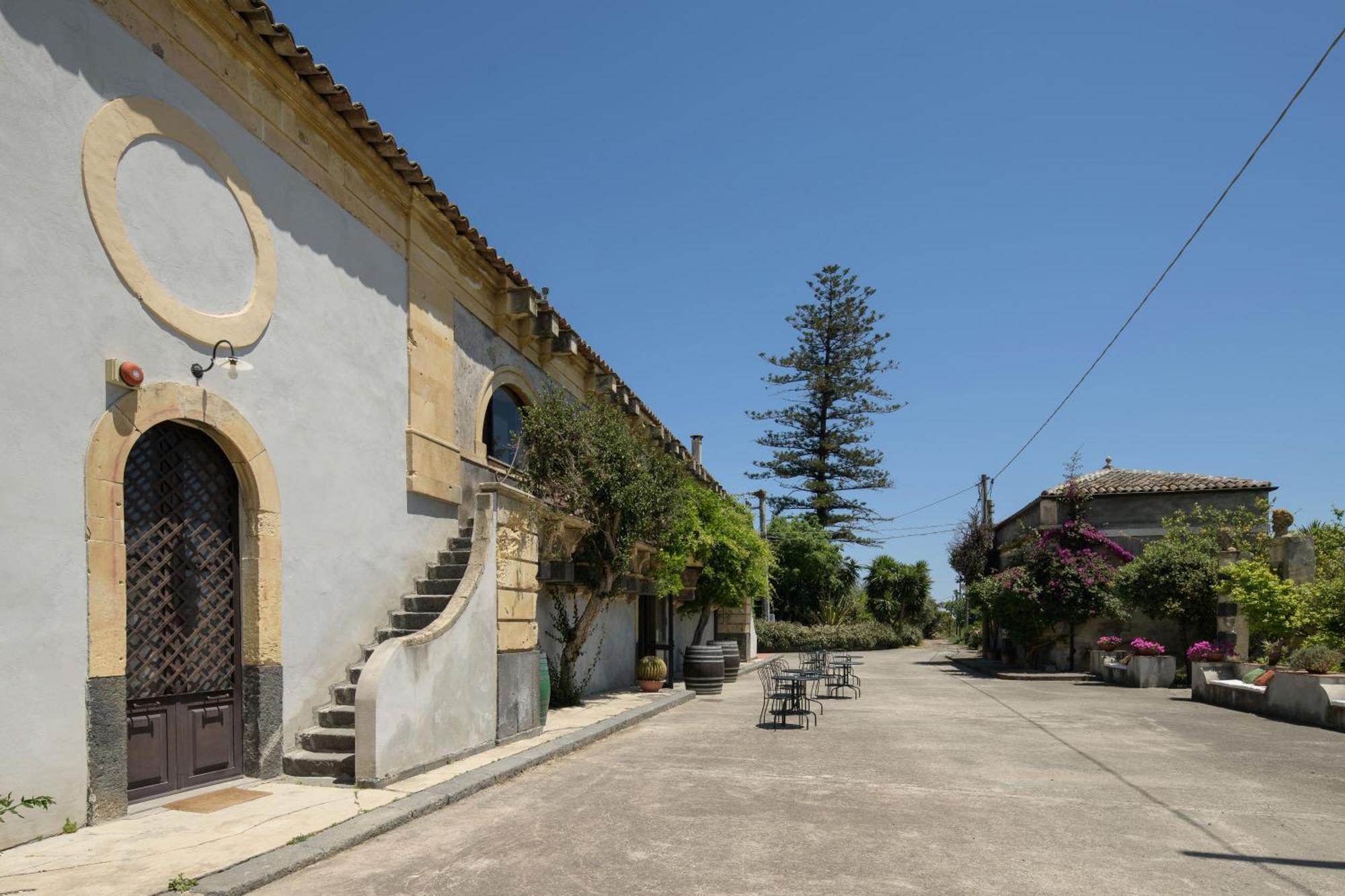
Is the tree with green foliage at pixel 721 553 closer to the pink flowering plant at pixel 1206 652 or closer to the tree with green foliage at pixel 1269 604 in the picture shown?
the pink flowering plant at pixel 1206 652

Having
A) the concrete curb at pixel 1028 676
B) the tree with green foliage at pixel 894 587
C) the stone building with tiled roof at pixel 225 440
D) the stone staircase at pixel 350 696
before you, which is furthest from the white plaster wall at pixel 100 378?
the tree with green foliage at pixel 894 587

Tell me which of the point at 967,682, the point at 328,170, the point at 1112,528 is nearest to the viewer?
the point at 328,170

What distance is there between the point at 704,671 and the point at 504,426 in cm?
647

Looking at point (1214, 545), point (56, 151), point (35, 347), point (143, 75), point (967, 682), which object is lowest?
point (967, 682)

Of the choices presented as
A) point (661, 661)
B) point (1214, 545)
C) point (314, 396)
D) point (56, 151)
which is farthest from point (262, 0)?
point (1214, 545)

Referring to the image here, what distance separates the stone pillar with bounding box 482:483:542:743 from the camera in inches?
378

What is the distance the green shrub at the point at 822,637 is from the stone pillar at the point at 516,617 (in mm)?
25451

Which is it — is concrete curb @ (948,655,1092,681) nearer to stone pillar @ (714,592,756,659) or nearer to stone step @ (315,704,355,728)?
stone pillar @ (714,592,756,659)

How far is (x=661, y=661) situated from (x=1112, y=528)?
49.0ft

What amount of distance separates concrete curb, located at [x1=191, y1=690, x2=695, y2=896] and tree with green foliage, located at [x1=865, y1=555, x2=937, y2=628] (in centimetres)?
3324

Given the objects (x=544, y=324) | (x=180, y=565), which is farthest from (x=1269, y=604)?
(x=180, y=565)

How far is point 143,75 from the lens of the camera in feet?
22.4

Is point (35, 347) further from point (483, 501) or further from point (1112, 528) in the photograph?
point (1112, 528)

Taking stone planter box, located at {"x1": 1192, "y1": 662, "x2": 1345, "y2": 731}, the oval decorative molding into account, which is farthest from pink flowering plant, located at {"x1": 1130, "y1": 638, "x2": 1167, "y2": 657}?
the oval decorative molding
